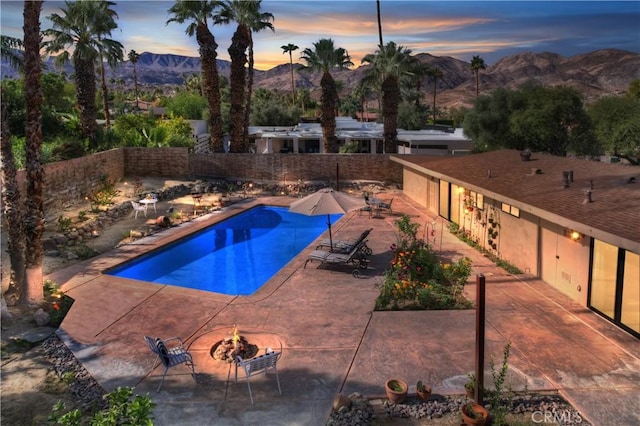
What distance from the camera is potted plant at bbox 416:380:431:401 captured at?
7.82 meters

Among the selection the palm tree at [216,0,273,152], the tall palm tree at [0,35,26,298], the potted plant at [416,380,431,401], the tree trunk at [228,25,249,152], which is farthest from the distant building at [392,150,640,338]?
the palm tree at [216,0,273,152]

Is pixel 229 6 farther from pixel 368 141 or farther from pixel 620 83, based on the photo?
pixel 620 83

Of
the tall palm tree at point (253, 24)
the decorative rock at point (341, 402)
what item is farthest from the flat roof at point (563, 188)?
the tall palm tree at point (253, 24)

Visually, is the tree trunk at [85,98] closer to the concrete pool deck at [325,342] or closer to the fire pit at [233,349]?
the concrete pool deck at [325,342]

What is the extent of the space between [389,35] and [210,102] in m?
23.0

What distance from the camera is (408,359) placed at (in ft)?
30.5

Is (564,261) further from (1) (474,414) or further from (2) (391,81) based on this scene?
(2) (391,81)

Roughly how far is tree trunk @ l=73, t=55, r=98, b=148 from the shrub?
2409cm

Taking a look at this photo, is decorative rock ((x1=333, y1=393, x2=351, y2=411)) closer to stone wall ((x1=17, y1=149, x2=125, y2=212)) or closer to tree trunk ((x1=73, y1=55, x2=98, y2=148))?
stone wall ((x1=17, y1=149, x2=125, y2=212))

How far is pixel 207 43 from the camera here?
34.3 metres

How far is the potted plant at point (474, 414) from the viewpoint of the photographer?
702 centimetres

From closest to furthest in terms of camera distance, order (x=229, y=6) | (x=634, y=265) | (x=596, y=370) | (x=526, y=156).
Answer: (x=596, y=370), (x=634, y=265), (x=526, y=156), (x=229, y=6)

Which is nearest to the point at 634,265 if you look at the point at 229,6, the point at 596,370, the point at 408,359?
the point at 596,370

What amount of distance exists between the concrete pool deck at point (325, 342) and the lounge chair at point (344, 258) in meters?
0.51
